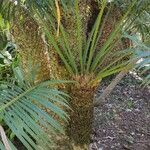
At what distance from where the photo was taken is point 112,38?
6.41 feet

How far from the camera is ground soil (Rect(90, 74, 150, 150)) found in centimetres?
287

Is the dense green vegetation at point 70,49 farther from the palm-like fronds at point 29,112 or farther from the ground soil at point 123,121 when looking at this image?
the ground soil at point 123,121

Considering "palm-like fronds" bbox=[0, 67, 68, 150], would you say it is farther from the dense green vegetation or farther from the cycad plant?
the cycad plant

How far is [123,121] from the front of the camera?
127 inches

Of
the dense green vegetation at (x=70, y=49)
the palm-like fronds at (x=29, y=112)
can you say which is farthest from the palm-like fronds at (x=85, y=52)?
the palm-like fronds at (x=29, y=112)

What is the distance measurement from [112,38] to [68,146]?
71cm

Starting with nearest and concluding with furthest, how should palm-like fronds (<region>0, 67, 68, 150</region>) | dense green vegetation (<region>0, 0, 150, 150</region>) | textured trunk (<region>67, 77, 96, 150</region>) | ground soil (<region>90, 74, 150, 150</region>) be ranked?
palm-like fronds (<region>0, 67, 68, 150</region>) → dense green vegetation (<region>0, 0, 150, 150</region>) → textured trunk (<region>67, 77, 96, 150</region>) → ground soil (<region>90, 74, 150, 150</region>)

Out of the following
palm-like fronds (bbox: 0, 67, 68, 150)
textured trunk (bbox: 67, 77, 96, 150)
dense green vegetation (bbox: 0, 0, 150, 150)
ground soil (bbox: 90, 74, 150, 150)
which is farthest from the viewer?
ground soil (bbox: 90, 74, 150, 150)

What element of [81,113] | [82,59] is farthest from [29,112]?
[81,113]

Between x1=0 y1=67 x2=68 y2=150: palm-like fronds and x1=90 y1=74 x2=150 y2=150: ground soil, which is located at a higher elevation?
x1=0 y1=67 x2=68 y2=150: palm-like fronds

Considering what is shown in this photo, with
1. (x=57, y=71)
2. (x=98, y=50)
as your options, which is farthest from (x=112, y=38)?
(x=57, y=71)

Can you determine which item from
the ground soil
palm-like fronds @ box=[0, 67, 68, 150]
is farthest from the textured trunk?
the ground soil

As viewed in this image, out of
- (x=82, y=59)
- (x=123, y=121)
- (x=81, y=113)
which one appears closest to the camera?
(x=82, y=59)

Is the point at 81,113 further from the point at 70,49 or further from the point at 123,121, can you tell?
the point at 123,121
